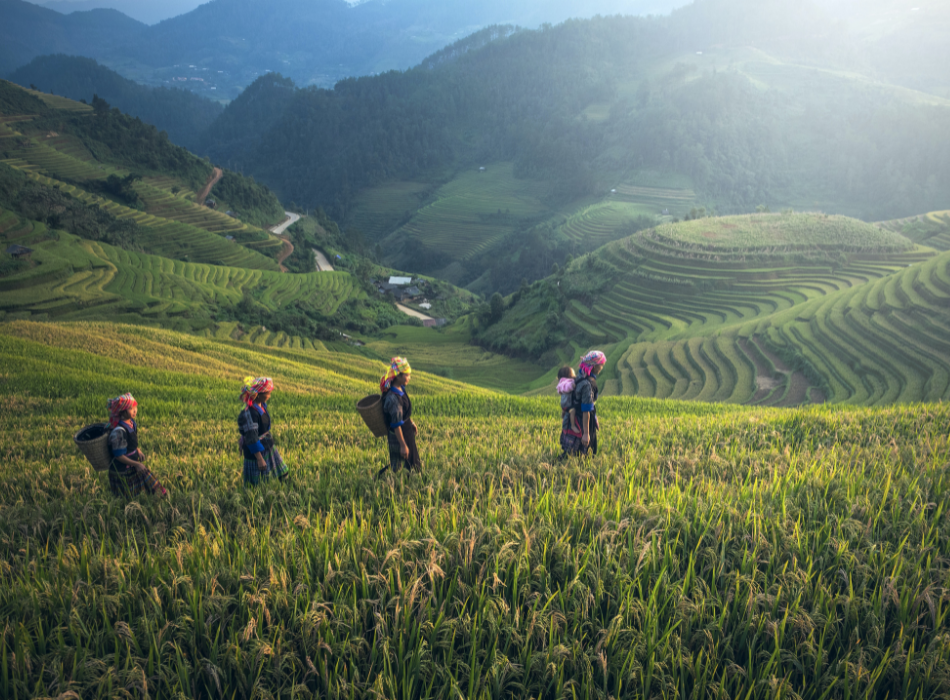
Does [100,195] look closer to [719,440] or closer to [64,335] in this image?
[64,335]

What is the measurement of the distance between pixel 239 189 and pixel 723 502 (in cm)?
11768

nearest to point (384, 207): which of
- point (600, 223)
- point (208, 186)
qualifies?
point (208, 186)

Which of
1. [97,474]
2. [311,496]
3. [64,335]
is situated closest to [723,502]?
[311,496]

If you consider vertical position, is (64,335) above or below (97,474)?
above

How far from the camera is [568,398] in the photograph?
20.8 feet

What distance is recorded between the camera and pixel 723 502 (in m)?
4.17

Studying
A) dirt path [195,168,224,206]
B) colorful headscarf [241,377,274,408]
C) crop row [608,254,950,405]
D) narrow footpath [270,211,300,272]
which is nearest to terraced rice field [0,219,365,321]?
narrow footpath [270,211,300,272]

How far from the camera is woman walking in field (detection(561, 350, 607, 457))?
6207 millimetres

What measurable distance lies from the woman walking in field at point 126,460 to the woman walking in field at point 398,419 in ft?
7.67

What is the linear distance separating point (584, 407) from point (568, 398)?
0.23 metres

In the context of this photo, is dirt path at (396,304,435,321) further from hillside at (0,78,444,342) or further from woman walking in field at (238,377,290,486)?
woman walking in field at (238,377,290,486)

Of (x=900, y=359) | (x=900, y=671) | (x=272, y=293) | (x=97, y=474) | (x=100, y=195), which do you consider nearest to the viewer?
(x=900, y=671)

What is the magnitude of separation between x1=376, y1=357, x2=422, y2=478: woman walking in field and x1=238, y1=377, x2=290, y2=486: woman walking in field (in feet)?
4.01

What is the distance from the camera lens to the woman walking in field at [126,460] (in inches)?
201
